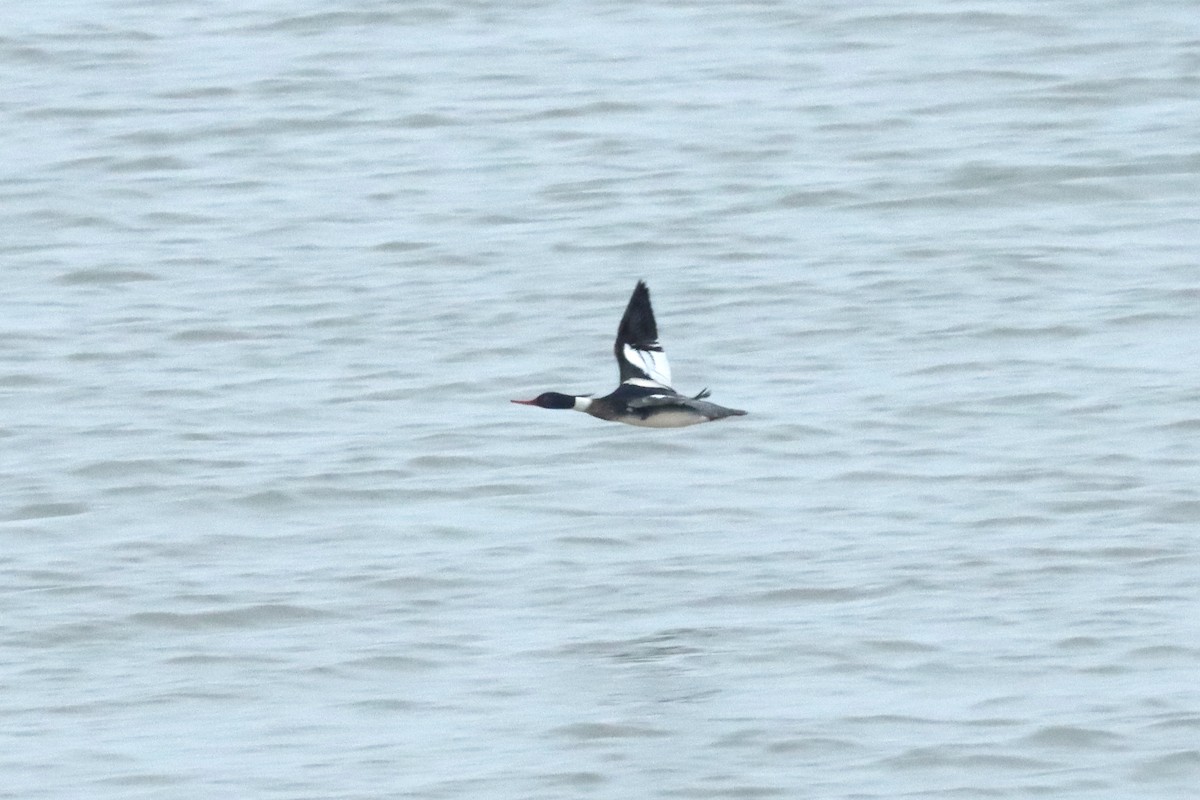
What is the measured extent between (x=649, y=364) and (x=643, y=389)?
169mm

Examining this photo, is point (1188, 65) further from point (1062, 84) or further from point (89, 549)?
point (89, 549)

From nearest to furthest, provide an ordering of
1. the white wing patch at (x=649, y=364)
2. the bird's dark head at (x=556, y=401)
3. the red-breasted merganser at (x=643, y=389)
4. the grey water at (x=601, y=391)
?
the grey water at (x=601, y=391) < the red-breasted merganser at (x=643, y=389) < the white wing patch at (x=649, y=364) < the bird's dark head at (x=556, y=401)

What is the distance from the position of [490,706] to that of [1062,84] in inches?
502

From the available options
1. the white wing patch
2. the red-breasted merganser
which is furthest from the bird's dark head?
the white wing patch

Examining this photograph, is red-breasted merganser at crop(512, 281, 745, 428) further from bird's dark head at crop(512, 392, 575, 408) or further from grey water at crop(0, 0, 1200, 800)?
grey water at crop(0, 0, 1200, 800)

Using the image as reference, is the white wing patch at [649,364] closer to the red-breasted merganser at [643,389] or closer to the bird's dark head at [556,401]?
the red-breasted merganser at [643,389]

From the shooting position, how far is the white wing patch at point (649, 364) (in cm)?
1322

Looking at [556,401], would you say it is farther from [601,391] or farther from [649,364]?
[601,391]

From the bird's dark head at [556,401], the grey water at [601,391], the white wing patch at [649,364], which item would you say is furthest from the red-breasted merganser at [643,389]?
the grey water at [601,391]

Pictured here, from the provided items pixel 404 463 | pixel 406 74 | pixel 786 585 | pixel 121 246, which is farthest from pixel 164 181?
pixel 786 585

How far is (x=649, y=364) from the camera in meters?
13.3

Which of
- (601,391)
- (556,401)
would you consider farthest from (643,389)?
(601,391)

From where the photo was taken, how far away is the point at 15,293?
19250 millimetres

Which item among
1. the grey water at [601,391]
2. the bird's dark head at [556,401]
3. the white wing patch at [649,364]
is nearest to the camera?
the grey water at [601,391]
